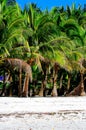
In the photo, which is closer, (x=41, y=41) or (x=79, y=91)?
(x=41, y=41)

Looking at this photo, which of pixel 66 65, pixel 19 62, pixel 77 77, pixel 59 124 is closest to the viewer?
pixel 59 124

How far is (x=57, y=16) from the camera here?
3566 cm

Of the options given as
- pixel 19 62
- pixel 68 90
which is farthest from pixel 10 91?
pixel 19 62

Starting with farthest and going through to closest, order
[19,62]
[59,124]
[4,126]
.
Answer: [19,62]
[59,124]
[4,126]

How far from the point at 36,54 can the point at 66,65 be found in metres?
2.89

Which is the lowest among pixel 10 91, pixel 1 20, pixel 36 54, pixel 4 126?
pixel 4 126

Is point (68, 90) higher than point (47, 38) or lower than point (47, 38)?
lower

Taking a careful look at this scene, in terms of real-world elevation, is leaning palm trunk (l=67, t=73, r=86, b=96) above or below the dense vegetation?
below

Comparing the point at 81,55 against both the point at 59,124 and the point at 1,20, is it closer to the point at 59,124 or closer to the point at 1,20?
the point at 1,20

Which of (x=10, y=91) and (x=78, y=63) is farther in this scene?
(x=10, y=91)

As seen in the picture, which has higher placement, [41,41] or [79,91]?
[41,41]

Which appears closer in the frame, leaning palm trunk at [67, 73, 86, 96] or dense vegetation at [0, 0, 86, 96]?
dense vegetation at [0, 0, 86, 96]

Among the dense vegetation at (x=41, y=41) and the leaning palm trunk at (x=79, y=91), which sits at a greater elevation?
the dense vegetation at (x=41, y=41)

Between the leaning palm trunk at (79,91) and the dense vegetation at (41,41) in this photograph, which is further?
the leaning palm trunk at (79,91)
